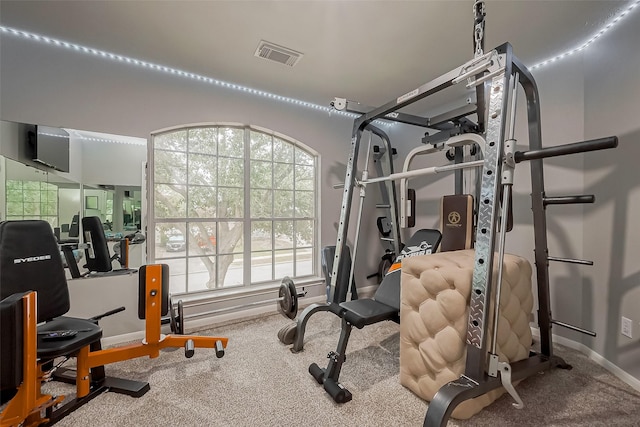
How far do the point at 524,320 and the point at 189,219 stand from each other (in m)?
3.12

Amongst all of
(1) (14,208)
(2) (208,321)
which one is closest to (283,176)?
(2) (208,321)

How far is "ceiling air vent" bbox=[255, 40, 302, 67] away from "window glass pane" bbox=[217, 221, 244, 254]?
1800mm

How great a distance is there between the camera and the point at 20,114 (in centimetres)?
213

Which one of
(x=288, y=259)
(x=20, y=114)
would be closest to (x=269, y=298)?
(x=288, y=259)

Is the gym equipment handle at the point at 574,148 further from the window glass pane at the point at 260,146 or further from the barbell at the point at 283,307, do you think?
the window glass pane at the point at 260,146

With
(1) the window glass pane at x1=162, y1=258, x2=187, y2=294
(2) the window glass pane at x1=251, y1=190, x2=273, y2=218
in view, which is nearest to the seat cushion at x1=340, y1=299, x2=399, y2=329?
(2) the window glass pane at x1=251, y1=190, x2=273, y2=218

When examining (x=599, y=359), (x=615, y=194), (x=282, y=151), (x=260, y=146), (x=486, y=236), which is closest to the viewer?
(x=486, y=236)

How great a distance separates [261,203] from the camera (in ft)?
10.8

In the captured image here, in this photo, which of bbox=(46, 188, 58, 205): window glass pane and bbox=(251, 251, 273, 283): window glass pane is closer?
bbox=(46, 188, 58, 205): window glass pane

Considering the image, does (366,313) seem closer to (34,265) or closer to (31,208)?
(34,265)

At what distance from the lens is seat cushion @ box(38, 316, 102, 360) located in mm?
1401

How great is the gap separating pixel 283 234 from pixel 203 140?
147 cm

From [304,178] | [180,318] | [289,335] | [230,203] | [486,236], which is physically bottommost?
[289,335]

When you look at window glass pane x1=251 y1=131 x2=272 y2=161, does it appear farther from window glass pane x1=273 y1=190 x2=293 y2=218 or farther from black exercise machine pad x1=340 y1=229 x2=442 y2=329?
black exercise machine pad x1=340 y1=229 x2=442 y2=329
